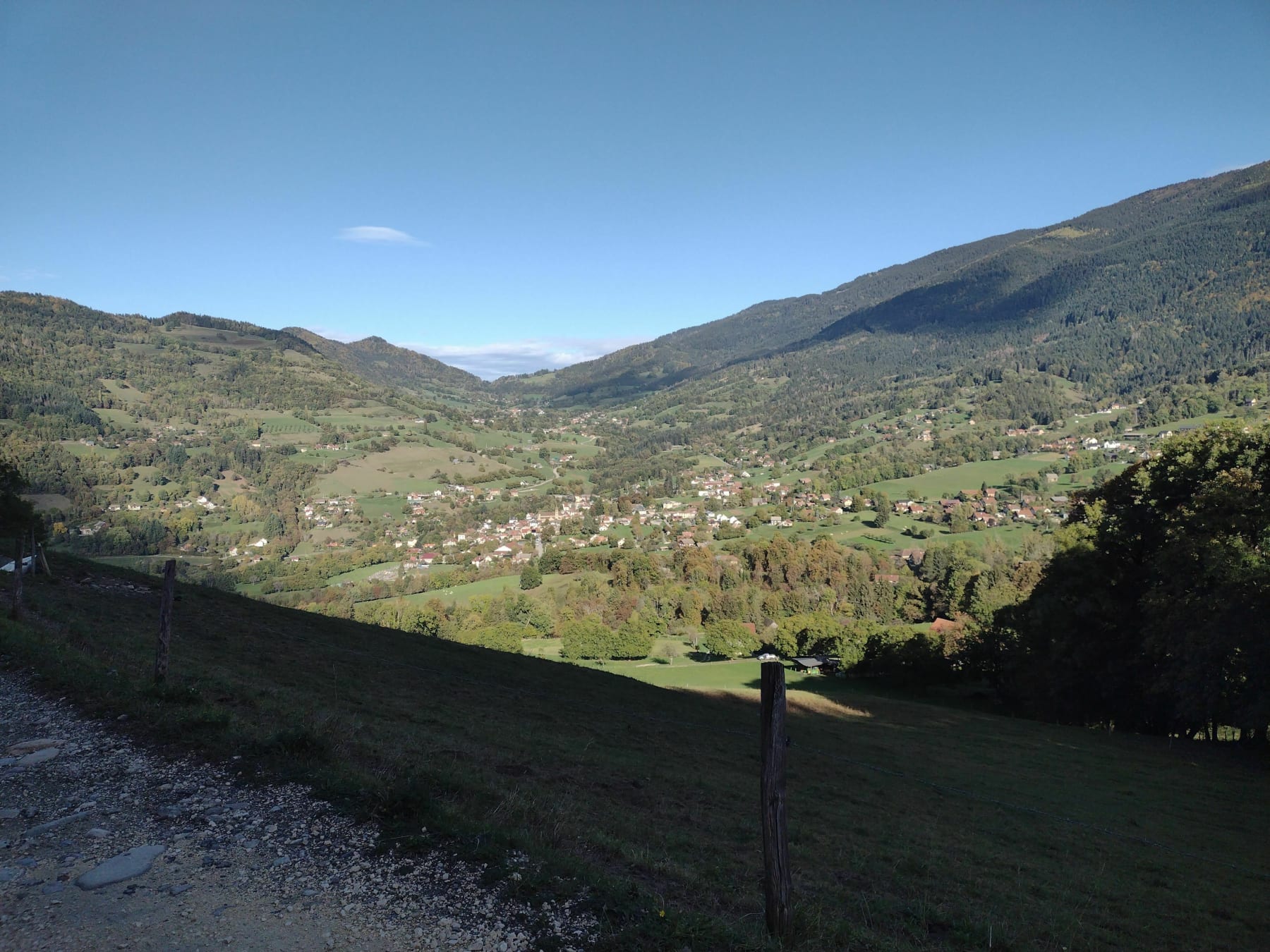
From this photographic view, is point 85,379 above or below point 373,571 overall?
above

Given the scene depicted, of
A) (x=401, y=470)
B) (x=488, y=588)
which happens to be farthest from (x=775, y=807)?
(x=401, y=470)

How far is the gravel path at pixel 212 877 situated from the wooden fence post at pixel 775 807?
4.92 ft

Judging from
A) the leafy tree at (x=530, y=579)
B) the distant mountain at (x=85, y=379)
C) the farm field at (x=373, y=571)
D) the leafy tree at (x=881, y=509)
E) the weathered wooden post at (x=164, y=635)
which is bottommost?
the farm field at (x=373, y=571)

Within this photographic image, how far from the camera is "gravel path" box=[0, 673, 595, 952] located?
4.41 m

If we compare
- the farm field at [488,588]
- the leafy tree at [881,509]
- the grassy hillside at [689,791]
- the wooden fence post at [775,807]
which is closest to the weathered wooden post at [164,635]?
the grassy hillside at [689,791]

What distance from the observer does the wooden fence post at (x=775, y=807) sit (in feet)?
15.4

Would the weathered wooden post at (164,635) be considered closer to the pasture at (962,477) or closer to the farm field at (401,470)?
the pasture at (962,477)

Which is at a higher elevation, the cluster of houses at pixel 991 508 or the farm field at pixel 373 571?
the cluster of houses at pixel 991 508

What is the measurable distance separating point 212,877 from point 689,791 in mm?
8679

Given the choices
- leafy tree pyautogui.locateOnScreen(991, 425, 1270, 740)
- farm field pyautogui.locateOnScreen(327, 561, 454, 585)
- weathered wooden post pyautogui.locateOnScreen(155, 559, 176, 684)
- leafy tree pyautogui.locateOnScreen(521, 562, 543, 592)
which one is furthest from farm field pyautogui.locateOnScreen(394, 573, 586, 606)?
weathered wooden post pyautogui.locateOnScreen(155, 559, 176, 684)

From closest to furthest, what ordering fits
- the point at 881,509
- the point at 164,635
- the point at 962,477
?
the point at 164,635 < the point at 881,509 < the point at 962,477

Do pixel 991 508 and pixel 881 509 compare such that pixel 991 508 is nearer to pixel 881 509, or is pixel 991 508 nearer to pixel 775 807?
pixel 881 509

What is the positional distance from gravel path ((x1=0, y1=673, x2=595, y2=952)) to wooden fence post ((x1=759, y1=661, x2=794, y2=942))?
1.50 m

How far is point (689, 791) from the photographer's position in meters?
11.8
